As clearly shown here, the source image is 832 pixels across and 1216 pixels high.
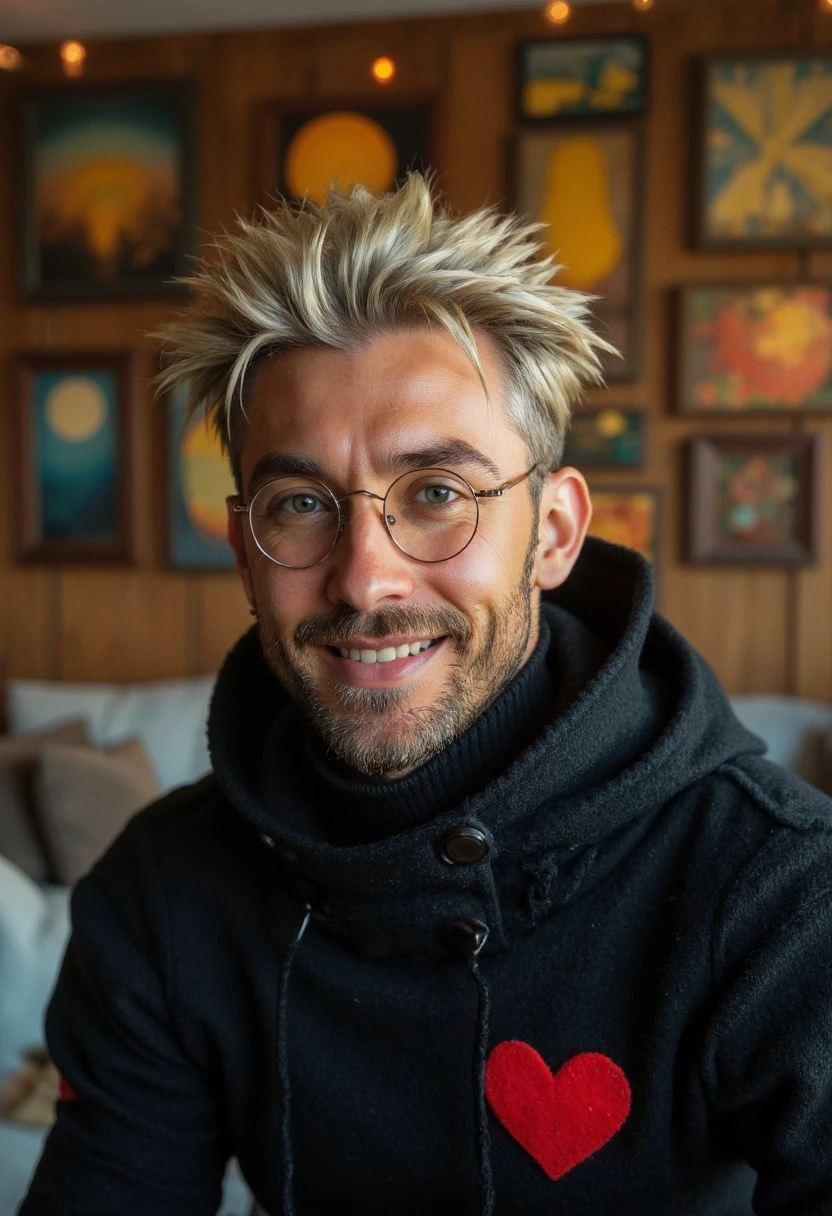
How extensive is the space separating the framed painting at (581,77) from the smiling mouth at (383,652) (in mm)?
Result: 2700

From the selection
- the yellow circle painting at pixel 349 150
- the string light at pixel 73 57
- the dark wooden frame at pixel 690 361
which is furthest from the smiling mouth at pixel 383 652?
the string light at pixel 73 57

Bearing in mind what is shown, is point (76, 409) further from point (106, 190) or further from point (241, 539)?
point (241, 539)

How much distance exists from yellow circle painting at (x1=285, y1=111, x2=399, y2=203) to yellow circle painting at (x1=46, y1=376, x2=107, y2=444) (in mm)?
976

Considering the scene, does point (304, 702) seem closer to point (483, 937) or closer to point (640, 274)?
point (483, 937)

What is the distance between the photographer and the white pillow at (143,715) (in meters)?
3.16

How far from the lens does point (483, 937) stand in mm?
970

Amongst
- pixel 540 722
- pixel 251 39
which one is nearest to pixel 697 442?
pixel 251 39

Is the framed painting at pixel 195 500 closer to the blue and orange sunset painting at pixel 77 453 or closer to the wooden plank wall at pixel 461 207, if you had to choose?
the wooden plank wall at pixel 461 207

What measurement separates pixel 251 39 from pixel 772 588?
249cm

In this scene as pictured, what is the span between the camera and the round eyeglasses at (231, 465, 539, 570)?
3.42ft

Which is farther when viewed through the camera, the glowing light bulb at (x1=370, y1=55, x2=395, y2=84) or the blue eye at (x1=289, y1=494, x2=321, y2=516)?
the glowing light bulb at (x1=370, y1=55, x2=395, y2=84)

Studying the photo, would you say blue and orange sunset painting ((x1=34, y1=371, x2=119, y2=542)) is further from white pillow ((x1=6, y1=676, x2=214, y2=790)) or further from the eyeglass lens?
the eyeglass lens

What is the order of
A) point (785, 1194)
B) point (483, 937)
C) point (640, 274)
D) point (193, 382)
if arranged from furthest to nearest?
point (640, 274) → point (193, 382) → point (483, 937) → point (785, 1194)

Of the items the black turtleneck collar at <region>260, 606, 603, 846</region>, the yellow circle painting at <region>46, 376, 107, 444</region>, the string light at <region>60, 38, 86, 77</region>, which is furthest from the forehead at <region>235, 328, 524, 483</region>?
the string light at <region>60, 38, 86, 77</region>
